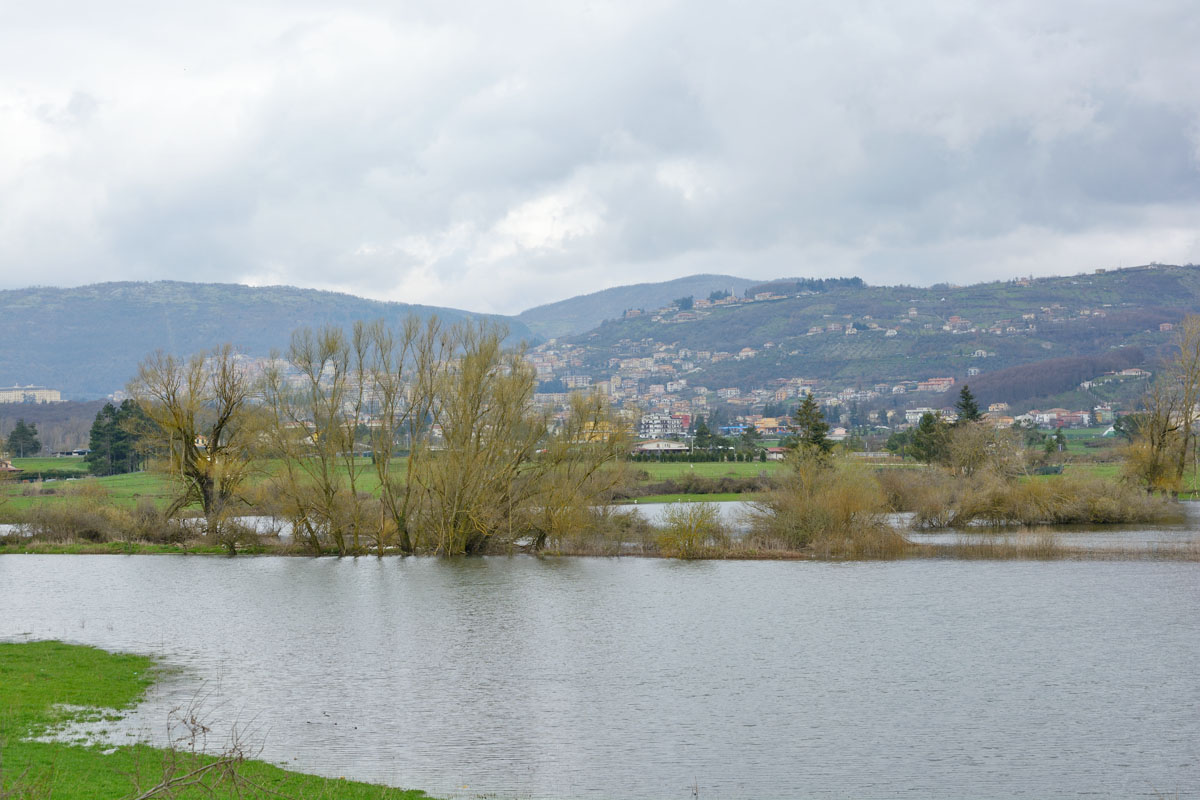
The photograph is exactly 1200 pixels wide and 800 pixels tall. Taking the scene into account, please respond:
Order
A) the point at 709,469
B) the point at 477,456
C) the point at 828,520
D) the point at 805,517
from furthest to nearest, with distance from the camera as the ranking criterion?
the point at 709,469, the point at 477,456, the point at 805,517, the point at 828,520

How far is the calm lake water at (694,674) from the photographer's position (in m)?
18.1

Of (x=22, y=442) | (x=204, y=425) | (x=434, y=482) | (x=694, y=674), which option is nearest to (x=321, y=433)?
(x=434, y=482)

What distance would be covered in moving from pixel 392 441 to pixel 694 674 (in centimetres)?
3371

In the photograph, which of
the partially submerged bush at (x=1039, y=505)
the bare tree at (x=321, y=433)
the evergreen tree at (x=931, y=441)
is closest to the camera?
the bare tree at (x=321, y=433)

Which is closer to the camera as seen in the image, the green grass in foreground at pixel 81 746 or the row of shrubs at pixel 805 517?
the green grass in foreground at pixel 81 746

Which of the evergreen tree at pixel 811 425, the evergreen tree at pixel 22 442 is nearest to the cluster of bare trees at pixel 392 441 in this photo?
the evergreen tree at pixel 811 425

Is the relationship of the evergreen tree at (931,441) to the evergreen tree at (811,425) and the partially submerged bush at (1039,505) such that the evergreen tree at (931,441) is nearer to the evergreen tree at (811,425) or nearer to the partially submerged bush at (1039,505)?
the evergreen tree at (811,425)

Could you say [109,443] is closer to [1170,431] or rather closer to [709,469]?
[709,469]

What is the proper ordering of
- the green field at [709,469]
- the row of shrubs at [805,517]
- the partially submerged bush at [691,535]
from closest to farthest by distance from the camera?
the partially submerged bush at [691,535]
the row of shrubs at [805,517]
the green field at [709,469]

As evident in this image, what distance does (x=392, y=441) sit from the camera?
5562 cm

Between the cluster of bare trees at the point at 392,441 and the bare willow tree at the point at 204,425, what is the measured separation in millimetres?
90

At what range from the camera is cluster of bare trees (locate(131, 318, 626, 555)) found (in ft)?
176

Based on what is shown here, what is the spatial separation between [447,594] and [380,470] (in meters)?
17.5

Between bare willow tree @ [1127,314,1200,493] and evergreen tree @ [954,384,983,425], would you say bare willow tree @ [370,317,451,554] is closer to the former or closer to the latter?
bare willow tree @ [1127,314,1200,493]
